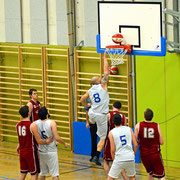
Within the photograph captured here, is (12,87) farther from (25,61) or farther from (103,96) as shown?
(103,96)

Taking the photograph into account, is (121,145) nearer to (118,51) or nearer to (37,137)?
(37,137)

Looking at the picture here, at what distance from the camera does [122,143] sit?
9703mm

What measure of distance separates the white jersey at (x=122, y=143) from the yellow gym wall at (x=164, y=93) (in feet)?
11.7

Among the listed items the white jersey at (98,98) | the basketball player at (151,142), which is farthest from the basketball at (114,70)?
the basketball player at (151,142)

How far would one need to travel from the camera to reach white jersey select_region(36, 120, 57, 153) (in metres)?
10.3

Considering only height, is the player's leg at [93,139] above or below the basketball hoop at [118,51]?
below

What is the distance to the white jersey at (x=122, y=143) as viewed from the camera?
31.8 ft

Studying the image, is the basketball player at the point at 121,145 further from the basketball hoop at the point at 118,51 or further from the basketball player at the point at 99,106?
the basketball hoop at the point at 118,51

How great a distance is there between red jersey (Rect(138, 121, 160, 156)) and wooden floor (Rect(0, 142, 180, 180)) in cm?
211

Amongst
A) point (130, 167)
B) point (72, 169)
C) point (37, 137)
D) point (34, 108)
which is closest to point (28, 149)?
point (37, 137)

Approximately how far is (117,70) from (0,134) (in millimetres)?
5081

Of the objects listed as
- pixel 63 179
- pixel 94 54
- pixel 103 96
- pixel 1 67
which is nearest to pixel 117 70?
pixel 94 54

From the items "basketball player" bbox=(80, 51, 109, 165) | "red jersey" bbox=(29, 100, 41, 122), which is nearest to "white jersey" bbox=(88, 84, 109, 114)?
"basketball player" bbox=(80, 51, 109, 165)

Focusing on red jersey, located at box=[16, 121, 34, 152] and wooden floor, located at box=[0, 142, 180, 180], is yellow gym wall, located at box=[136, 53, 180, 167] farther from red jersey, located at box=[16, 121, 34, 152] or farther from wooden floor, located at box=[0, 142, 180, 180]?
red jersey, located at box=[16, 121, 34, 152]
